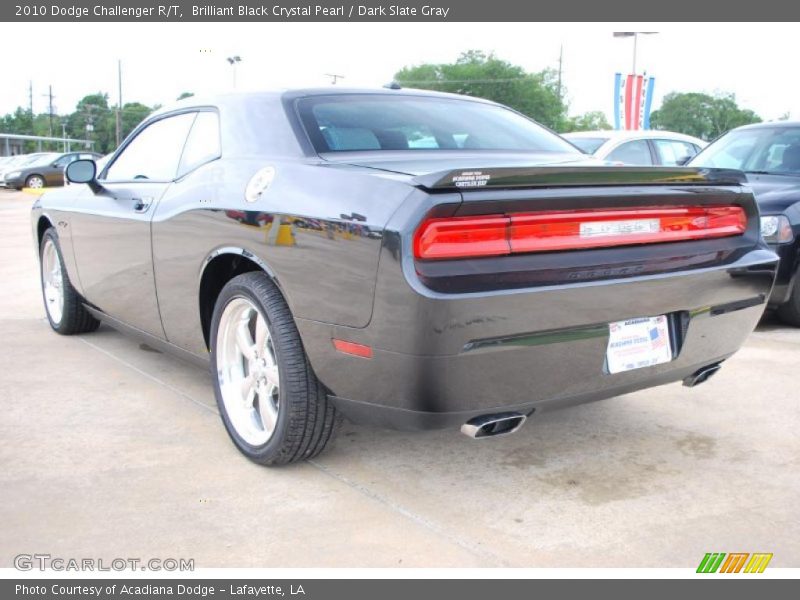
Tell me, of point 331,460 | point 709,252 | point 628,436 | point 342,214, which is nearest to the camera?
point 342,214

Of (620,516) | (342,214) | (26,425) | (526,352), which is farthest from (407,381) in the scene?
(26,425)

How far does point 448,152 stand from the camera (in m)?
3.17

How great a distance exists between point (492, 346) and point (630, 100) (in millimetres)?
15956

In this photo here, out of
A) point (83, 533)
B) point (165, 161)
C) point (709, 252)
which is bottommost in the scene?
point (83, 533)

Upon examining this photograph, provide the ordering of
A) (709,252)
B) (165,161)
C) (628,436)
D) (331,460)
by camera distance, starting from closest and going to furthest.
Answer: (709,252)
(331,460)
(628,436)
(165,161)

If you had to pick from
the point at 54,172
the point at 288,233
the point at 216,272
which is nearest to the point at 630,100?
the point at 216,272

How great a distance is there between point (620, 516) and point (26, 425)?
2520 millimetres

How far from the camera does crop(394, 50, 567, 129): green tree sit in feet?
256

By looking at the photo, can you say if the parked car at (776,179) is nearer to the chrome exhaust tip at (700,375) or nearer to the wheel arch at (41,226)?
the chrome exhaust tip at (700,375)

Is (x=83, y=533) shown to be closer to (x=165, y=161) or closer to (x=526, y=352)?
(x=526, y=352)

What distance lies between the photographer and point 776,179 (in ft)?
18.9

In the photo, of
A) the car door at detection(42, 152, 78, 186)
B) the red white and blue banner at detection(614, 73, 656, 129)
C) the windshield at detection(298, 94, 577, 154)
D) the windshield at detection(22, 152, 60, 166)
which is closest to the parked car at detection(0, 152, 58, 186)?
the windshield at detection(22, 152, 60, 166)

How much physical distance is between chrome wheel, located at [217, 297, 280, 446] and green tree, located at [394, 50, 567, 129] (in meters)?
74.7
